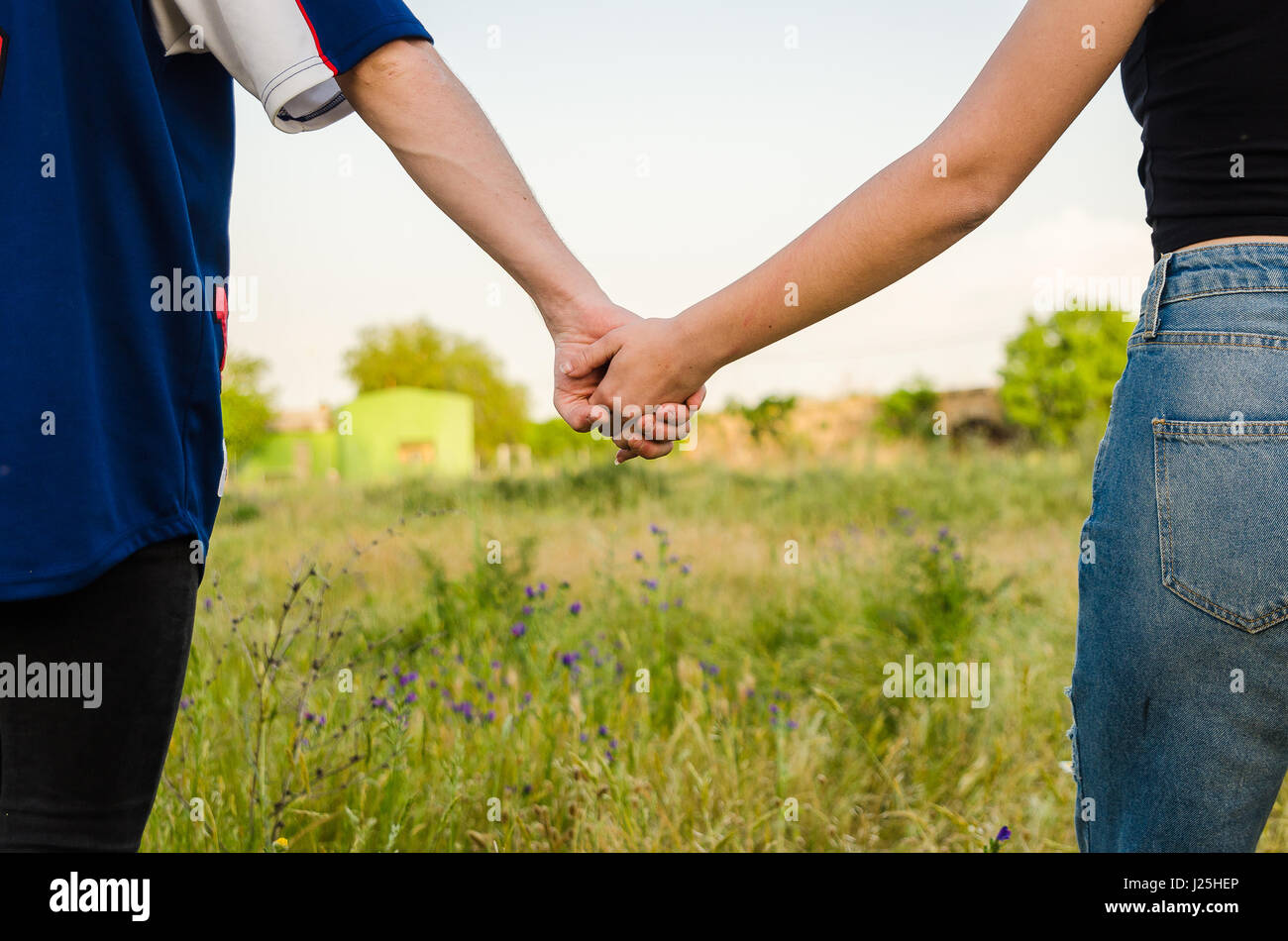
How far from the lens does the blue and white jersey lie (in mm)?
1006

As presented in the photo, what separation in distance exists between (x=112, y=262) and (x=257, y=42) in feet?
1.17

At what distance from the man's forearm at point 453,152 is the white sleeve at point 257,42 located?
0.15 meters

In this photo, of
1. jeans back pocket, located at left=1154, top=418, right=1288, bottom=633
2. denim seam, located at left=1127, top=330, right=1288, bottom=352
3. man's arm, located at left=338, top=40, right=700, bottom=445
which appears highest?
man's arm, located at left=338, top=40, right=700, bottom=445

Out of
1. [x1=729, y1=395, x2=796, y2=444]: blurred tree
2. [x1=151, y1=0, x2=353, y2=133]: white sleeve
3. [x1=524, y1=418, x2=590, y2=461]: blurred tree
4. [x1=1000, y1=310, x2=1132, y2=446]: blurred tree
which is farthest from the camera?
[x1=524, y1=418, x2=590, y2=461]: blurred tree

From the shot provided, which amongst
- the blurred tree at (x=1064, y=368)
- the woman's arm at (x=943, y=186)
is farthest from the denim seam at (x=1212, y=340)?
the blurred tree at (x=1064, y=368)

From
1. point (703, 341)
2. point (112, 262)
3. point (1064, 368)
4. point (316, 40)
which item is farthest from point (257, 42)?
point (1064, 368)

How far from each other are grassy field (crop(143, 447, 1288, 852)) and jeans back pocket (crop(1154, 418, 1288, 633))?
3.47ft

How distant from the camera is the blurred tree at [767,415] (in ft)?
39.7

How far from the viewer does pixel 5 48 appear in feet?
3.37

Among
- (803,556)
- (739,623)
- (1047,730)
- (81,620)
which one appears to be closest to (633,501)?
(803,556)

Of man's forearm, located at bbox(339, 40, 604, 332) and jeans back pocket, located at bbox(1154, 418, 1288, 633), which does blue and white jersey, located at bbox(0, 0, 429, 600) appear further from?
jeans back pocket, located at bbox(1154, 418, 1288, 633)

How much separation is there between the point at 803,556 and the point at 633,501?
3.03 meters

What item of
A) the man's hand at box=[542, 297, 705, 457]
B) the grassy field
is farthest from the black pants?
the man's hand at box=[542, 297, 705, 457]

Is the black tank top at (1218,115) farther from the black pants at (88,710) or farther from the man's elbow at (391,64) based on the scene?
the black pants at (88,710)
